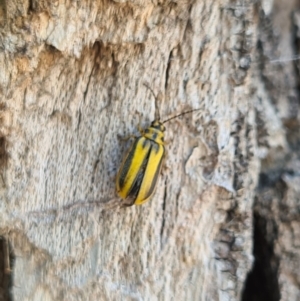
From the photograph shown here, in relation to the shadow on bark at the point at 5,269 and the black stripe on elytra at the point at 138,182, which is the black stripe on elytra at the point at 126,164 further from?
the shadow on bark at the point at 5,269

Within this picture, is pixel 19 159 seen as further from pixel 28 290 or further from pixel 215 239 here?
A: pixel 215 239

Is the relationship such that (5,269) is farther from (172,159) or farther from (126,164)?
(172,159)

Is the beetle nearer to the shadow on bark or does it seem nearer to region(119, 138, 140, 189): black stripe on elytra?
region(119, 138, 140, 189): black stripe on elytra

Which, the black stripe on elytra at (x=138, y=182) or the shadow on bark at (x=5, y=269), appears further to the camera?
the shadow on bark at (x=5, y=269)

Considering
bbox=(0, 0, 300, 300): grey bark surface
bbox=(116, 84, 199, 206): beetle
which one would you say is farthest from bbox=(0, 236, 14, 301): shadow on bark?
bbox=(116, 84, 199, 206): beetle

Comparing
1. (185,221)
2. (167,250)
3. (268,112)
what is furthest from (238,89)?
(167,250)


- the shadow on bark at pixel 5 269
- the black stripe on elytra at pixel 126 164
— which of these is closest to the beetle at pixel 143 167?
the black stripe on elytra at pixel 126 164

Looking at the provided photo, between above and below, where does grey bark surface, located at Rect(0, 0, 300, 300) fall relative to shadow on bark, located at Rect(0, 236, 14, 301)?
above
